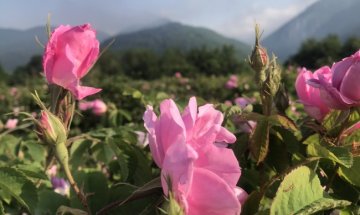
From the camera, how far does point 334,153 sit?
0.57 m

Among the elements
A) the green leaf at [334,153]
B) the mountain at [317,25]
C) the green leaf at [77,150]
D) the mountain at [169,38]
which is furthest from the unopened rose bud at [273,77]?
the mountain at [169,38]

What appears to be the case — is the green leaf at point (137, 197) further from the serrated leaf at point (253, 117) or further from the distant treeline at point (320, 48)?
the distant treeline at point (320, 48)

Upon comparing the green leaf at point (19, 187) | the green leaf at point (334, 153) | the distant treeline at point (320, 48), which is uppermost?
the green leaf at point (334, 153)

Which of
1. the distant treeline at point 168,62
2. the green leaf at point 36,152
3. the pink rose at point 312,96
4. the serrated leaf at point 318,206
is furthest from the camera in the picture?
the distant treeline at point 168,62

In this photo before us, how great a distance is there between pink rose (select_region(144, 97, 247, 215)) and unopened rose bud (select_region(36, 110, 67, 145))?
4.9 inches

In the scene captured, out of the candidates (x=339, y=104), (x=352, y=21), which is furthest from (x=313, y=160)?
(x=352, y=21)

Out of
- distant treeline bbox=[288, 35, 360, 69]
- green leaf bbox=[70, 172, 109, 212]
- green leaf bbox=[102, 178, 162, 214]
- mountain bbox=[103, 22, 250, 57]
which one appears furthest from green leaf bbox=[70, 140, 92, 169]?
mountain bbox=[103, 22, 250, 57]

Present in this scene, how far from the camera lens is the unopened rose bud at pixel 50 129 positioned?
530mm

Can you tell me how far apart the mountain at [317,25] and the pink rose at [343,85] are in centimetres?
5530

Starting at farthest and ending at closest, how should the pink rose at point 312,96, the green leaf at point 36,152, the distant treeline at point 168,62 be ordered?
the distant treeline at point 168,62 → the green leaf at point 36,152 → the pink rose at point 312,96

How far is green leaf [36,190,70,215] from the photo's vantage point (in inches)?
27.8

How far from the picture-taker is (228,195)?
423 mm

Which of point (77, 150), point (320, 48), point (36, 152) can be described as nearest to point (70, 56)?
point (77, 150)

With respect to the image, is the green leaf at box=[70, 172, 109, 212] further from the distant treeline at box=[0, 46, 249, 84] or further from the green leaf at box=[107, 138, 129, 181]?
the distant treeline at box=[0, 46, 249, 84]
